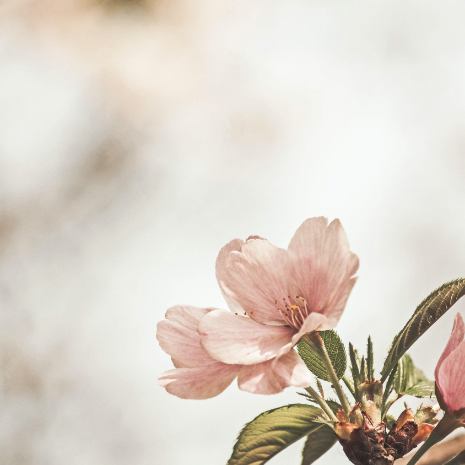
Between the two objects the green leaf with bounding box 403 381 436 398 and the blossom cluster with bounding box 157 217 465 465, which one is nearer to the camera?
the blossom cluster with bounding box 157 217 465 465

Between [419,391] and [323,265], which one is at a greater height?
[323,265]

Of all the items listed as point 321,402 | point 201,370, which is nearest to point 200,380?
point 201,370

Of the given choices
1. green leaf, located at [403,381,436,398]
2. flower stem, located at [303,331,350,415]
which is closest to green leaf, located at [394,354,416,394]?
green leaf, located at [403,381,436,398]

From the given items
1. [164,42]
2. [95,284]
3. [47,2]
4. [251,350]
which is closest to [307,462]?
[251,350]

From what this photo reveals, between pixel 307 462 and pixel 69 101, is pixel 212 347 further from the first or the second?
pixel 69 101

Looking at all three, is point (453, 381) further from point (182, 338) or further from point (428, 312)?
point (182, 338)

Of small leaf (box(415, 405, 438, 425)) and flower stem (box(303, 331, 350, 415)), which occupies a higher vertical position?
flower stem (box(303, 331, 350, 415))

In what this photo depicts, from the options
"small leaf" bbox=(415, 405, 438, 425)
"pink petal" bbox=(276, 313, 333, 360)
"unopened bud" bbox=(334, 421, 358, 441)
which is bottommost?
"small leaf" bbox=(415, 405, 438, 425)

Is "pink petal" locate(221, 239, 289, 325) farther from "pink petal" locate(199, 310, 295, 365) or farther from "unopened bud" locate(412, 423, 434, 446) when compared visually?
"unopened bud" locate(412, 423, 434, 446)

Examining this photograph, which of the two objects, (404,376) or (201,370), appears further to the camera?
(404,376)
